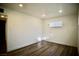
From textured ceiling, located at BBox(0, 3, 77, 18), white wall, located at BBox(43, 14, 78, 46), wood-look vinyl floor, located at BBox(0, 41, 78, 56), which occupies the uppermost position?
textured ceiling, located at BBox(0, 3, 77, 18)

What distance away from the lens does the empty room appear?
Result: 3.99 ft

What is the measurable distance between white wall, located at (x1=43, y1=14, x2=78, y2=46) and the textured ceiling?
0.10 m

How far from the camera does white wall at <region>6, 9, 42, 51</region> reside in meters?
1.22

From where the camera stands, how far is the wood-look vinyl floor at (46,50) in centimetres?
123

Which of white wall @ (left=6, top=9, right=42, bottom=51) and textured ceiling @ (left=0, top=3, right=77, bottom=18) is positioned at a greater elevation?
textured ceiling @ (left=0, top=3, right=77, bottom=18)

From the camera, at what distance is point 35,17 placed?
1.32 m

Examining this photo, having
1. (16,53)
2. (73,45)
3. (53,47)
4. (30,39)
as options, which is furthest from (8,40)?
(73,45)

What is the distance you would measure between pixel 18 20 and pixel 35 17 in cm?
30

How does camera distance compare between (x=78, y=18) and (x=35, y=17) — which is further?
(x=35, y=17)

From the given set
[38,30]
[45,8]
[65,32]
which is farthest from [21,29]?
[65,32]

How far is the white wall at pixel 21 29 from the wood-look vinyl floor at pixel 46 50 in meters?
0.08

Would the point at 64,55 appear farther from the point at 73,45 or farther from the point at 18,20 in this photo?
the point at 18,20

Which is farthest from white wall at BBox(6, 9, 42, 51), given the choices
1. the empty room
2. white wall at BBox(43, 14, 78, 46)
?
white wall at BBox(43, 14, 78, 46)

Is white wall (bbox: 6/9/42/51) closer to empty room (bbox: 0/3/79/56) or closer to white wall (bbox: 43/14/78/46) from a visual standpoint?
empty room (bbox: 0/3/79/56)
